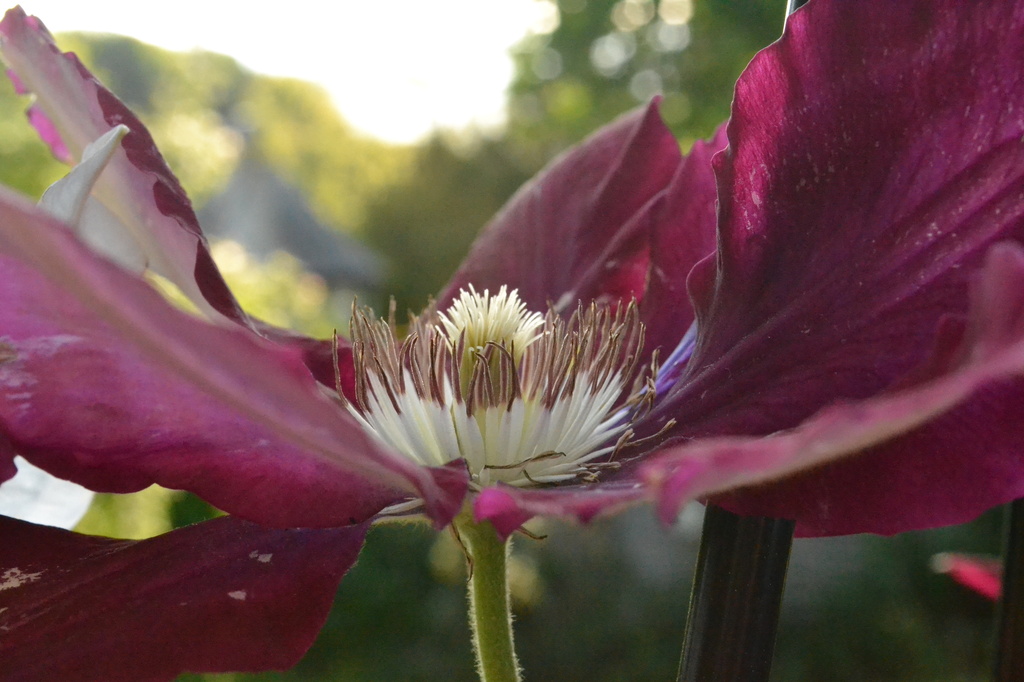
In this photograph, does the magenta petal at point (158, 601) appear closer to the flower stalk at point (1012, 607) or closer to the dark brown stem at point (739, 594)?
the dark brown stem at point (739, 594)

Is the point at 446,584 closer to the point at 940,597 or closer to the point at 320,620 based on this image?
the point at 940,597

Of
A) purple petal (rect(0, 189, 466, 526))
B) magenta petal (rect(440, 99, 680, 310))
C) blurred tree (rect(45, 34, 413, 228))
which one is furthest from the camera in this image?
blurred tree (rect(45, 34, 413, 228))

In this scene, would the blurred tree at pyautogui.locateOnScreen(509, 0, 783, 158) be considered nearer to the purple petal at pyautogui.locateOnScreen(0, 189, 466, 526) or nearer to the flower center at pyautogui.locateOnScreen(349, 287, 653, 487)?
the flower center at pyautogui.locateOnScreen(349, 287, 653, 487)

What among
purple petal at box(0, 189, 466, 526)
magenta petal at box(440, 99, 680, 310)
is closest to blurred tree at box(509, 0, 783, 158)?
magenta petal at box(440, 99, 680, 310)

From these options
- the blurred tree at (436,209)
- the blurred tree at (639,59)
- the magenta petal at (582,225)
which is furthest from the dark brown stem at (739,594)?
the blurred tree at (436,209)

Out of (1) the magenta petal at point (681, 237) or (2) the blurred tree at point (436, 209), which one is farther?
(2) the blurred tree at point (436, 209)

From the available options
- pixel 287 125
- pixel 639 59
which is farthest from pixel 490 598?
pixel 287 125

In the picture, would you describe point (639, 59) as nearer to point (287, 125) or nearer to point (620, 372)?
point (620, 372)
